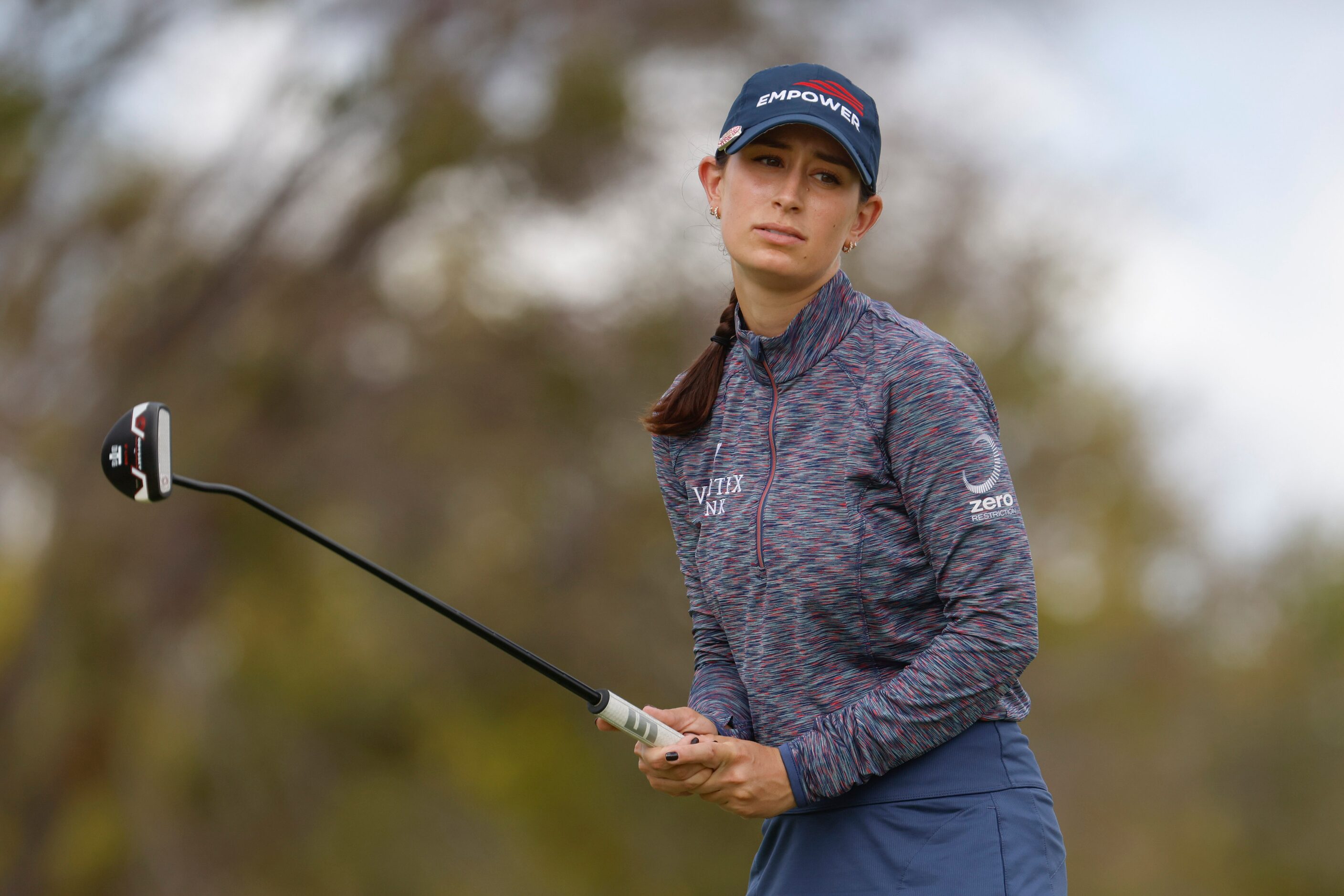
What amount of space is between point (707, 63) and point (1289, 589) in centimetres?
1300

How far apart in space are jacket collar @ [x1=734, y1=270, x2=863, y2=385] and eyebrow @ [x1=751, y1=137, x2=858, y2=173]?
6.5 inches

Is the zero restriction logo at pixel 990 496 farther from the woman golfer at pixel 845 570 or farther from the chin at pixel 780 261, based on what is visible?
the chin at pixel 780 261

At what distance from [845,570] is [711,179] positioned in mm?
732

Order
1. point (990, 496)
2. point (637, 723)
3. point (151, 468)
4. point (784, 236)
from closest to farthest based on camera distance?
point (990, 496)
point (637, 723)
point (784, 236)
point (151, 468)

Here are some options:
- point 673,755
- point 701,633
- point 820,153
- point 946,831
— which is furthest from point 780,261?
point 946,831

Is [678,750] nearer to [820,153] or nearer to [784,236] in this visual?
[784,236]

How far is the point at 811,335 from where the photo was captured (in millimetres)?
2186

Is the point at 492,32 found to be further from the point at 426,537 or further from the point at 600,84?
the point at 426,537

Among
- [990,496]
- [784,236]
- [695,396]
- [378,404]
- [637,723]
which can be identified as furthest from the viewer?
[378,404]

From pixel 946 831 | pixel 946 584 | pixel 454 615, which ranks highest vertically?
pixel 946 584

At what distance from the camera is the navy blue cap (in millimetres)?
2166

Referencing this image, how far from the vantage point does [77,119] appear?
37.0ft

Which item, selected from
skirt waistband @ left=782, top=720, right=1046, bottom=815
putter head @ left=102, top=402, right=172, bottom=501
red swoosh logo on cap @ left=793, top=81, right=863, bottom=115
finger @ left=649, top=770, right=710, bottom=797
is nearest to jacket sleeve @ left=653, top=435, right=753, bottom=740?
finger @ left=649, top=770, right=710, bottom=797

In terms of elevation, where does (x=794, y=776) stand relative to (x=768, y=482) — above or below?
below
